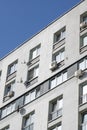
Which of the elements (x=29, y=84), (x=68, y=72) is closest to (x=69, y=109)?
(x=68, y=72)

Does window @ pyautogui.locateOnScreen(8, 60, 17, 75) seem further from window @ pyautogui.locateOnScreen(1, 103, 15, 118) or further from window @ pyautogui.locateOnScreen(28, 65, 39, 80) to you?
window @ pyautogui.locateOnScreen(1, 103, 15, 118)

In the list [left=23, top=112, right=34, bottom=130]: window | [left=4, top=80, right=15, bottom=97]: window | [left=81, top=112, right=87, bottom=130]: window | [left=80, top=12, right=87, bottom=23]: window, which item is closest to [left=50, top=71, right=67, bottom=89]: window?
[left=23, top=112, right=34, bottom=130]: window

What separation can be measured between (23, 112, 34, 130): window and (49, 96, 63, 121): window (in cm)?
177

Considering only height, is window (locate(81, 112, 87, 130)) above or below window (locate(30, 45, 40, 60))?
below

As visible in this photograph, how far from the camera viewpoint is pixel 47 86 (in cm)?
3912

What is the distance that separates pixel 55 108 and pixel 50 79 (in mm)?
2987

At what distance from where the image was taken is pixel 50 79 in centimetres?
3944

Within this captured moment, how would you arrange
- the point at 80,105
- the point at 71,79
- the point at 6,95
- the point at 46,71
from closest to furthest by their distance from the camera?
1. the point at 80,105
2. the point at 71,79
3. the point at 46,71
4. the point at 6,95

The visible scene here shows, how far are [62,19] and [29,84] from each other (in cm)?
625

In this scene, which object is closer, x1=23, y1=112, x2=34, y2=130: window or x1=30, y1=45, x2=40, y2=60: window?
x1=23, y1=112, x2=34, y2=130: window

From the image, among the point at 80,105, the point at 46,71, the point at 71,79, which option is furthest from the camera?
the point at 46,71

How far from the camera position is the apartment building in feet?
118

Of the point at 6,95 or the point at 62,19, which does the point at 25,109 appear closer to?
the point at 6,95

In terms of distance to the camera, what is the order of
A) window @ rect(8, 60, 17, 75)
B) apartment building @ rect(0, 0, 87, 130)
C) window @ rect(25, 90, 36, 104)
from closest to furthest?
apartment building @ rect(0, 0, 87, 130), window @ rect(25, 90, 36, 104), window @ rect(8, 60, 17, 75)
